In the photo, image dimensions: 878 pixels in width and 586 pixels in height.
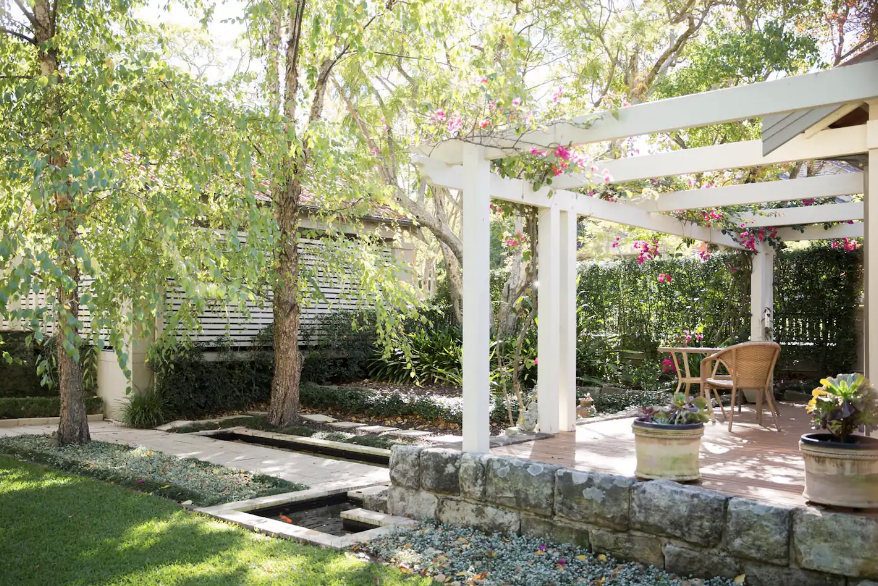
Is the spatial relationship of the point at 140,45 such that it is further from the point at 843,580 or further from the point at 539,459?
the point at 843,580

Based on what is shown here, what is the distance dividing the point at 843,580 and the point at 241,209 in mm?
5432

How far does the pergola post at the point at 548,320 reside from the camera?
20.3ft

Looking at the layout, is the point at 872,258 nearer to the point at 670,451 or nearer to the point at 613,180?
the point at 670,451

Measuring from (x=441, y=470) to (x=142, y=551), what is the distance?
1.87 meters

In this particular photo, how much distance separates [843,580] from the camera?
11.4 ft

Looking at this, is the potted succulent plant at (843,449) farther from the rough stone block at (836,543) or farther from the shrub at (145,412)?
the shrub at (145,412)

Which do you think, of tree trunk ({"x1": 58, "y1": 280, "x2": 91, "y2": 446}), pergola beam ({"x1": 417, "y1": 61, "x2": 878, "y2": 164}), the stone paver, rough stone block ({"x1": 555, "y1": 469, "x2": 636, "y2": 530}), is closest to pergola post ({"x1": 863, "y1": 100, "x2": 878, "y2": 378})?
pergola beam ({"x1": 417, "y1": 61, "x2": 878, "y2": 164})

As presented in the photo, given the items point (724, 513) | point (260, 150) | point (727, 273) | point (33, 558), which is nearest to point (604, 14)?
point (727, 273)

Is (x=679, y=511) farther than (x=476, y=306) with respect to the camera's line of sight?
No

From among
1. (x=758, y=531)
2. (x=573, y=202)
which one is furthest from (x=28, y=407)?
(x=758, y=531)

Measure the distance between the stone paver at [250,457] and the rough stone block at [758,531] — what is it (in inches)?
125

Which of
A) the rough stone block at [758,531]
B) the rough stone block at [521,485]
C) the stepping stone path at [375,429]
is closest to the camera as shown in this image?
the rough stone block at [758,531]

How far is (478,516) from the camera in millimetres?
4820

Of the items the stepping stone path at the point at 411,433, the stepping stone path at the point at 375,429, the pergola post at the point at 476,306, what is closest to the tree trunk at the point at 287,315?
the stepping stone path at the point at 375,429
